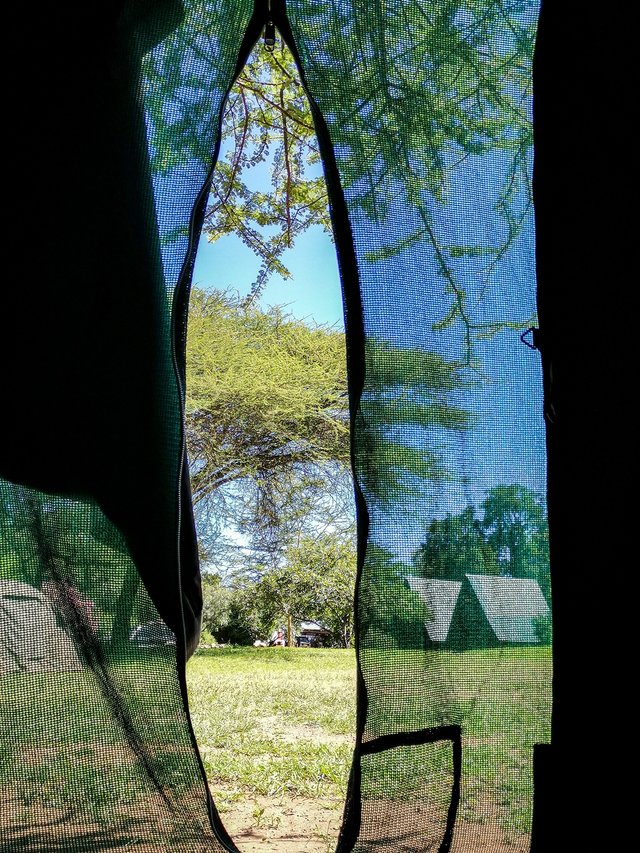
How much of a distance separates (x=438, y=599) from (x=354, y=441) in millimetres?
210

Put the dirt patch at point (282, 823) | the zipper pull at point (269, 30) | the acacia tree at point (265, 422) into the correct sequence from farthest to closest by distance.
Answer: the acacia tree at point (265, 422) < the dirt patch at point (282, 823) < the zipper pull at point (269, 30)

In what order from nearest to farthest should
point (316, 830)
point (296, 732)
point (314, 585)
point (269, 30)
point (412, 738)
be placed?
point (412, 738)
point (269, 30)
point (316, 830)
point (296, 732)
point (314, 585)

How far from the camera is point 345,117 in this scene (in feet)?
2.77

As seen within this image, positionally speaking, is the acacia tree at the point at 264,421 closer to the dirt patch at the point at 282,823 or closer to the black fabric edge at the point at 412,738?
the dirt patch at the point at 282,823

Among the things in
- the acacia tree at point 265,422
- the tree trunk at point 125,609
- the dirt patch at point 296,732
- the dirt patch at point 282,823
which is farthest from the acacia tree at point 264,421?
the tree trunk at point 125,609

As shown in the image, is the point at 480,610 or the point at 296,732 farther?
the point at 296,732

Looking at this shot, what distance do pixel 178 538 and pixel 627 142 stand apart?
0.71m

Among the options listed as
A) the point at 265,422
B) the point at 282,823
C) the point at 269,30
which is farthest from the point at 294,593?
the point at 269,30

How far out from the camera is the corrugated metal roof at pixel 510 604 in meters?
0.79

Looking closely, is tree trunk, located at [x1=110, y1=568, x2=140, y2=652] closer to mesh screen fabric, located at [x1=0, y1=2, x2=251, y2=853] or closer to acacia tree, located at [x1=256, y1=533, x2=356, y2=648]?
mesh screen fabric, located at [x1=0, y1=2, x2=251, y2=853]

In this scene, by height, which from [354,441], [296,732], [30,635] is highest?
[354,441]

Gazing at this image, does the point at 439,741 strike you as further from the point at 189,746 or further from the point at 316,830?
the point at 316,830

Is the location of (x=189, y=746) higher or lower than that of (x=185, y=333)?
lower

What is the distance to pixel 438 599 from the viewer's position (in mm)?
782
